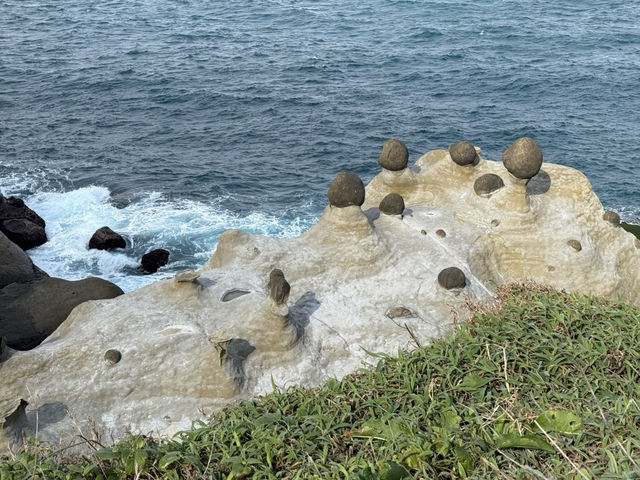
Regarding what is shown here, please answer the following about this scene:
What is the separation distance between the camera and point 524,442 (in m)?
9.30

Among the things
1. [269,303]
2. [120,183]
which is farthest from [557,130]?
[269,303]

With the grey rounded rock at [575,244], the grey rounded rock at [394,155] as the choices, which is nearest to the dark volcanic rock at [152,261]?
the grey rounded rock at [394,155]

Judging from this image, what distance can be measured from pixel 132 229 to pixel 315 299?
25.7 m

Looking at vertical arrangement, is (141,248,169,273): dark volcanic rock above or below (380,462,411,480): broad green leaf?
below

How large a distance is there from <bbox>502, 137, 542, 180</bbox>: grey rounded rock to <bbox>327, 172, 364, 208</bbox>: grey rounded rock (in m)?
4.48

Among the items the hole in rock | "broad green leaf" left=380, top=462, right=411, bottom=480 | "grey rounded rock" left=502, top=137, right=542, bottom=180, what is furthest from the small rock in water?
"grey rounded rock" left=502, top=137, right=542, bottom=180

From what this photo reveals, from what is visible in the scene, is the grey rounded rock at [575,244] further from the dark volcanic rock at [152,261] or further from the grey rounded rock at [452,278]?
the dark volcanic rock at [152,261]

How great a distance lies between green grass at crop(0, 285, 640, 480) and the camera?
942 centimetres

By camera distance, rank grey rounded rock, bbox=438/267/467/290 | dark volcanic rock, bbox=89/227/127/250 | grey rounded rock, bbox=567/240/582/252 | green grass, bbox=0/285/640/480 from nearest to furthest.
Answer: green grass, bbox=0/285/640/480 < grey rounded rock, bbox=438/267/467/290 < grey rounded rock, bbox=567/240/582/252 < dark volcanic rock, bbox=89/227/127/250

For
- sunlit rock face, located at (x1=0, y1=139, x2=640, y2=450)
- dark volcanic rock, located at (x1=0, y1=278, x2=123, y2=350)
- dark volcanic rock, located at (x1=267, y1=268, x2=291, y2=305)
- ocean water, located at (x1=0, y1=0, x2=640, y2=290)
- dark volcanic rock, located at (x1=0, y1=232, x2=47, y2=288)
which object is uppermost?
dark volcanic rock, located at (x1=267, y1=268, x2=291, y2=305)

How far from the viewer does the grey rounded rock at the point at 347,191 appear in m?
19.4

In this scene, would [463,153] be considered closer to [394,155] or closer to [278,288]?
[394,155]

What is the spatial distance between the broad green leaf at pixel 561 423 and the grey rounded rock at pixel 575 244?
36.9ft

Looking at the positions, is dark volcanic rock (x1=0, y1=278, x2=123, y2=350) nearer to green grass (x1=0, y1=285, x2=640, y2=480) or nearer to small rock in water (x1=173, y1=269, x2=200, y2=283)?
small rock in water (x1=173, y1=269, x2=200, y2=283)
